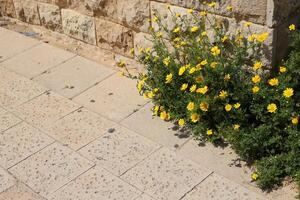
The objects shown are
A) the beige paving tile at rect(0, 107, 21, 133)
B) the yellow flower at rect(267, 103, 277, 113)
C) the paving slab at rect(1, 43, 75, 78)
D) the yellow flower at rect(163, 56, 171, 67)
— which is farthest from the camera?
the paving slab at rect(1, 43, 75, 78)

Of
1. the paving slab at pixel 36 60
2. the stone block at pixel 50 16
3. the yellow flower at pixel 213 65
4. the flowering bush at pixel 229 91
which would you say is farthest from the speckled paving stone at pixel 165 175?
the stone block at pixel 50 16

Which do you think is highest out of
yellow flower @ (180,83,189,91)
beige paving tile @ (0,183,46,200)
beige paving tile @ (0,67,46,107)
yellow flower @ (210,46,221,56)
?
yellow flower @ (210,46,221,56)

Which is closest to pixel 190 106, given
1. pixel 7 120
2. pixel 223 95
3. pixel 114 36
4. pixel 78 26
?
pixel 223 95

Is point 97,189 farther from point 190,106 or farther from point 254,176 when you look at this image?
point 254,176

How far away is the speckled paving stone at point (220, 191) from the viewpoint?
3451 millimetres

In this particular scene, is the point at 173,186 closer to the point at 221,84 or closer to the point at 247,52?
the point at 221,84

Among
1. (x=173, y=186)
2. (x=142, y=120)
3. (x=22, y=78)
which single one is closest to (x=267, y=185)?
(x=173, y=186)

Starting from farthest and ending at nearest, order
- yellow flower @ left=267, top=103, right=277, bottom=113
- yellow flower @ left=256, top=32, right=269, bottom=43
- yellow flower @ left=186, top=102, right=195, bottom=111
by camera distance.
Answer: yellow flower @ left=186, top=102, right=195, bottom=111 < yellow flower @ left=256, top=32, right=269, bottom=43 < yellow flower @ left=267, top=103, right=277, bottom=113

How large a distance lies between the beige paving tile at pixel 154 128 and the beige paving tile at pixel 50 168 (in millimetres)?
583

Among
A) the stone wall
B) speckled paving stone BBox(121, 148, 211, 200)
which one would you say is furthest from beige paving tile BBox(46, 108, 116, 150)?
the stone wall

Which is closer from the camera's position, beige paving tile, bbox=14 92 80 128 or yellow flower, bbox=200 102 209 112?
yellow flower, bbox=200 102 209 112

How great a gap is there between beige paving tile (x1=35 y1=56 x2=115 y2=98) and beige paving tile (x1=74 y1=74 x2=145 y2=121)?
4.7 inches

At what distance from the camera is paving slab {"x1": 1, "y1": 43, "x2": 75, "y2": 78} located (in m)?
5.34

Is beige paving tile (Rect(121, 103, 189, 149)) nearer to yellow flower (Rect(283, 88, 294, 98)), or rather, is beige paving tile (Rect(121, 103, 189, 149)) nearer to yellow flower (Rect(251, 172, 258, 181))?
yellow flower (Rect(251, 172, 258, 181))
